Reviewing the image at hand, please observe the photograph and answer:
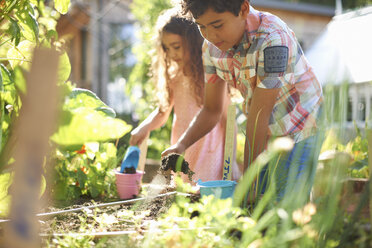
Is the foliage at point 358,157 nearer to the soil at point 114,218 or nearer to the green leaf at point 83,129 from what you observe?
the soil at point 114,218

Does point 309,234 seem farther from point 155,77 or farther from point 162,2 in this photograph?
point 162,2

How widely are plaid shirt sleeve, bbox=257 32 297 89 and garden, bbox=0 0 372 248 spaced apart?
29 centimetres

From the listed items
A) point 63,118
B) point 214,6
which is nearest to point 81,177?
point 214,6

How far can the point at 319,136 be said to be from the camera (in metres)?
1.10

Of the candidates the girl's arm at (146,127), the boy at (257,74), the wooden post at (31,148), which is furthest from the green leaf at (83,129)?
the girl's arm at (146,127)

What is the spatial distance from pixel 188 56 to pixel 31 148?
6.00 feet

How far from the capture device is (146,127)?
2.11 m

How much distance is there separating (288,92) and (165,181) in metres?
→ 0.60

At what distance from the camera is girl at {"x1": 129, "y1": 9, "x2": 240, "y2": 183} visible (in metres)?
2.27

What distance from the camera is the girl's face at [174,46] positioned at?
7.47ft

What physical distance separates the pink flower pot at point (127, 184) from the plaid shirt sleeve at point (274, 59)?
0.74m

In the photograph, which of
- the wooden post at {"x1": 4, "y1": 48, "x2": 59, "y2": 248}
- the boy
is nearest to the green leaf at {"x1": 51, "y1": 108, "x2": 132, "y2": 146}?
the wooden post at {"x1": 4, "y1": 48, "x2": 59, "y2": 248}

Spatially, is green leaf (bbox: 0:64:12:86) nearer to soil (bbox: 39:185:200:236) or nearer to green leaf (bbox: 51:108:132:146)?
soil (bbox: 39:185:200:236)

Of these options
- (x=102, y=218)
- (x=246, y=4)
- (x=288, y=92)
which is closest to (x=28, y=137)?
(x=102, y=218)
